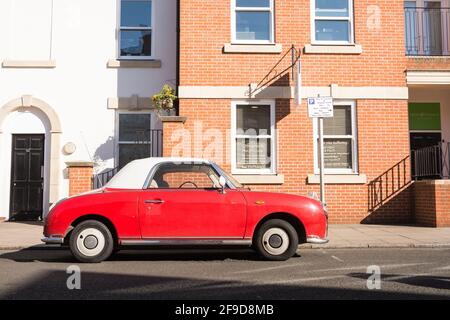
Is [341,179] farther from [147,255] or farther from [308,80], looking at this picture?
[147,255]

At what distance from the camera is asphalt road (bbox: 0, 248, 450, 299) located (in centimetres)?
509

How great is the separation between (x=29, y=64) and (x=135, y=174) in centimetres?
754

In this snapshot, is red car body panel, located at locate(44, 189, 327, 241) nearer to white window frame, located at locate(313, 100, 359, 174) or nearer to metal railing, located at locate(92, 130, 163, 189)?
white window frame, located at locate(313, 100, 359, 174)

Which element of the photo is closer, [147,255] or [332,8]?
[147,255]

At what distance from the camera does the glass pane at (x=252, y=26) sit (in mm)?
12461

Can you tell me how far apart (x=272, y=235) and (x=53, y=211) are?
323 centimetres

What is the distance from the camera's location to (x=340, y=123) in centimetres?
1234

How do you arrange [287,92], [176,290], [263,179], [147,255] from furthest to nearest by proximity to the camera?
[287,92] < [263,179] < [147,255] < [176,290]

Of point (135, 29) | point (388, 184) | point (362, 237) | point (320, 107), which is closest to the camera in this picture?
point (362, 237)

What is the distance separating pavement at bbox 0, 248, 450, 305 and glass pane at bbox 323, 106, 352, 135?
14.9 feet

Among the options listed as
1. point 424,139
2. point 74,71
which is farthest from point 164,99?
point 424,139

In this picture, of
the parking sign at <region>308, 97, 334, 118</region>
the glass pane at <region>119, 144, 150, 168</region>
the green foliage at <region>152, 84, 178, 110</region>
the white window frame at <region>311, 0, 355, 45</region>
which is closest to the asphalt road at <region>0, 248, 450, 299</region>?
the parking sign at <region>308, 97, 334, 118</region>

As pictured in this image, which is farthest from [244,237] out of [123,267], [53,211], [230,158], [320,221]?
[230,158]

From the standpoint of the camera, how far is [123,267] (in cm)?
672
